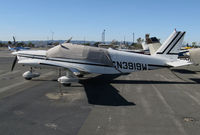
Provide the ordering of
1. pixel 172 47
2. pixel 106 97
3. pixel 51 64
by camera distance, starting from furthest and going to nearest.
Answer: pixel 172 47
pixel 51 64
pixel 106 97

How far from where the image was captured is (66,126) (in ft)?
19.0

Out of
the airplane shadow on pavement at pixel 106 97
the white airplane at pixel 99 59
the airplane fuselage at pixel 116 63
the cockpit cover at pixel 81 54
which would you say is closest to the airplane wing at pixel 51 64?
the white airplane at pixel 99 59

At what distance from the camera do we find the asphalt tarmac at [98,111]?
559cm

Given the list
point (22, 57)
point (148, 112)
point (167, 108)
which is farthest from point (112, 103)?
point (22, 57)

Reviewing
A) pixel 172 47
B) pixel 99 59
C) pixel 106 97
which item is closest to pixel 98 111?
pixel 106 97

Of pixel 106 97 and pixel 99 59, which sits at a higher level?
pixel 99 59

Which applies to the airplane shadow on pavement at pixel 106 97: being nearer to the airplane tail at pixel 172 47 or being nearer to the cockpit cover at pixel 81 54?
the cockpit cover at pixel 81 54

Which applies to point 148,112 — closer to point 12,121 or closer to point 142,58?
point 12,121

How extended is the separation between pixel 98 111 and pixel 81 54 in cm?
626

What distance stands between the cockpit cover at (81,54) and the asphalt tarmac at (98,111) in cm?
266

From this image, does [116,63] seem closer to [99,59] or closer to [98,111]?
[99,59]

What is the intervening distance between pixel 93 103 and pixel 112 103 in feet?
2.89

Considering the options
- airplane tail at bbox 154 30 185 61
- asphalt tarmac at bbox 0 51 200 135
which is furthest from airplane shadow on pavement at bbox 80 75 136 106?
airplane tail at bbox 154 30 185 61

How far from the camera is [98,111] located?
23.6 feet
